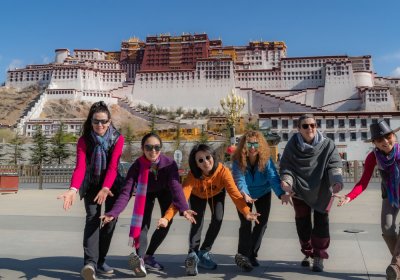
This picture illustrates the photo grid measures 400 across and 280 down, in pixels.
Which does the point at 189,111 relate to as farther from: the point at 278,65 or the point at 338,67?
the point at 338,67

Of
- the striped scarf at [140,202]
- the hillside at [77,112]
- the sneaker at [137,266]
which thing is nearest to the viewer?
the sneaker at [137,266]

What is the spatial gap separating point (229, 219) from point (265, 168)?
3353 millimetres

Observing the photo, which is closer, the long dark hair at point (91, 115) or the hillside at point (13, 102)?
the long dark hair at point (91, 115)

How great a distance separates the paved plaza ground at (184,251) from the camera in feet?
10.9

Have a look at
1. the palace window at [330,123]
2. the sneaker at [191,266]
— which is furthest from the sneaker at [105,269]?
the palace window at [330,123]

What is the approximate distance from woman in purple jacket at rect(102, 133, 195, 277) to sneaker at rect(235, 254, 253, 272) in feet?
1.72

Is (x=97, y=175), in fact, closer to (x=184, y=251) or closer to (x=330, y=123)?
(x=184, y=251)

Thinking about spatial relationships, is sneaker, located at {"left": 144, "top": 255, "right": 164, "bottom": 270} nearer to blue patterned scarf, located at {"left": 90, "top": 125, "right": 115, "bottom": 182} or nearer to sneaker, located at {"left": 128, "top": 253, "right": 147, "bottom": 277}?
sneaker, located at {"left": 128, "top": 253, "right": 147, "bottom": 277}

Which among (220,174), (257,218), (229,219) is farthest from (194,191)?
(229,219)

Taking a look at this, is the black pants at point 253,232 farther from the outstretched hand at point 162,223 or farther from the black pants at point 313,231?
the outstretched hand at point 162,223

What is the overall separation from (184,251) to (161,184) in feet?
3.51

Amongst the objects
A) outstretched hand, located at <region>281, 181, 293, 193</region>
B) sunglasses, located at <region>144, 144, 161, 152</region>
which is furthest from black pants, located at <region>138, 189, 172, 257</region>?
outstretched hand, located at <region>281, 181, 293, 193</region>

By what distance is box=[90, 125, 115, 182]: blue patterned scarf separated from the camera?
3.41 meters

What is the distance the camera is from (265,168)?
12.0ft
